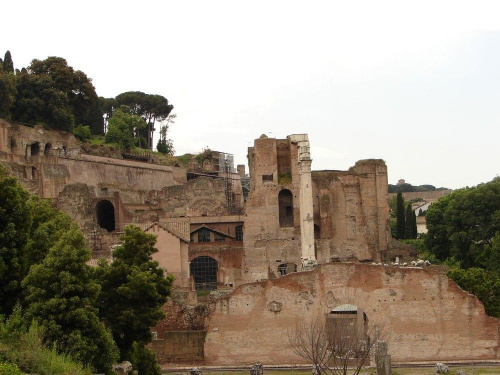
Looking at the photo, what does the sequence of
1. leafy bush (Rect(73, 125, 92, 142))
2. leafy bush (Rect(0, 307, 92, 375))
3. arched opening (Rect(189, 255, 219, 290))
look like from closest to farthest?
leafy bush (Rect(0, 307, 92, 375))
arched opening (Rect(189, 255, 219, 290))
leafy bush (Rect(73, 125, 92, 142))

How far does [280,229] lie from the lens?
161 feet

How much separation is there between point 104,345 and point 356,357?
1188 centimetres

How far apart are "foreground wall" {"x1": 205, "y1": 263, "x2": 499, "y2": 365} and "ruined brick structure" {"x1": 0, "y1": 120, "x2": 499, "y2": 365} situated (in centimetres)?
4

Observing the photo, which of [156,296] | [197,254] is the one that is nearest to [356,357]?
[156,296]

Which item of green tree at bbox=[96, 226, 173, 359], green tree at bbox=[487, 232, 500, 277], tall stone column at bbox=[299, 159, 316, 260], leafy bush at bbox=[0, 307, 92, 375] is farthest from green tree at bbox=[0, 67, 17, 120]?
leafy bush at bbox=[0, 307, 92, 375]

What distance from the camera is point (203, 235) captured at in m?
48.8

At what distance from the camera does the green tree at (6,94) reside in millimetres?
52156

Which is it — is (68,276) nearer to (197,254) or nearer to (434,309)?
(434,309)

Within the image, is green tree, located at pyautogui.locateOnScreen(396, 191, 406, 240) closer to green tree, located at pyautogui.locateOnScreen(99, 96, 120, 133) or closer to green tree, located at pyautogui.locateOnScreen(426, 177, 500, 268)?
green tree, located at pyautogui.locateOnScreen(426, 177, 500, 268)

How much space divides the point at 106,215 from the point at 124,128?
709 inches

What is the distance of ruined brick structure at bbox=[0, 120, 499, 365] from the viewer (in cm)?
3200

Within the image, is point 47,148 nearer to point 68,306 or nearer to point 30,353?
point 68,306

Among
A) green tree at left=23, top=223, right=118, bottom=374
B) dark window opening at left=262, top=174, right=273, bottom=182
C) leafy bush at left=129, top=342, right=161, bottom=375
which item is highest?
dark window opening at left=262, top=174, right=273, bottom=182

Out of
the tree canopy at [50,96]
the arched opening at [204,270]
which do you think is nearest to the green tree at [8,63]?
the tree canopy at [50,96]
